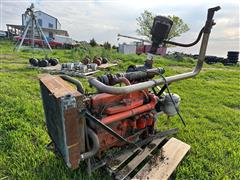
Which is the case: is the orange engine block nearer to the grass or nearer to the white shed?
the grass

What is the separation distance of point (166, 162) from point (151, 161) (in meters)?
0.14

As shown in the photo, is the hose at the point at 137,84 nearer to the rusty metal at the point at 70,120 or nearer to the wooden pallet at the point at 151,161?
the rusty metal at the point at 70,120

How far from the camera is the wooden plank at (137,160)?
5.15ft

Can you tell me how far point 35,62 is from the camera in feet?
21.4

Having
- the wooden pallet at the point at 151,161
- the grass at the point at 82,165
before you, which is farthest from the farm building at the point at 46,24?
the wooden pallet at the point at 151,161

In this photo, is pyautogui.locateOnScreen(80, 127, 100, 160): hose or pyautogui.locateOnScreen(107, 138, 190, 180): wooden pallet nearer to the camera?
pyautogui.locateOnScreen(80, 127, 100, 160): hose

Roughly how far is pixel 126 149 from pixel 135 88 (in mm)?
779

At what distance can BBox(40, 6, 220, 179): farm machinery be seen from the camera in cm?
129

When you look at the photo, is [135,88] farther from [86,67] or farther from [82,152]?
[86,67]

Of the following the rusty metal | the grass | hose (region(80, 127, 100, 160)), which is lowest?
the grass

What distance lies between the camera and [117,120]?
1600 millimetres

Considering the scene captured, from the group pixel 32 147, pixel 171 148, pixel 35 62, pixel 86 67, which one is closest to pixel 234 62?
pixel 86 67

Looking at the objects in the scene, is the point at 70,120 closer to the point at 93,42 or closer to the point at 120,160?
the point at 120,160

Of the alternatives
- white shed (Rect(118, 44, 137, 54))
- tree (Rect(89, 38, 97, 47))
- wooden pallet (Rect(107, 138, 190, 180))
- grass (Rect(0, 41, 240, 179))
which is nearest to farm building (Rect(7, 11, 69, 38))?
tree (Rect(89, 38, 97, 47))
